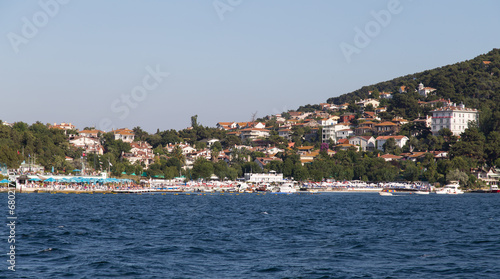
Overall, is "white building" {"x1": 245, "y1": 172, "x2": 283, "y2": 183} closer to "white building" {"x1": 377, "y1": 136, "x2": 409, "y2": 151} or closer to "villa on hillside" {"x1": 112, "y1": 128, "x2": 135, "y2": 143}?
"white building" {"x1": 377, "y1": 136, "x2": 409, "y2": 151}

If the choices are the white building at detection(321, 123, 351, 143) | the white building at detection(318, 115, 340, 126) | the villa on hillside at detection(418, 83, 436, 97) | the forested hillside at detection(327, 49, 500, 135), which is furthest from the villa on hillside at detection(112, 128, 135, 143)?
the villa on hillside at detection(418, 83, 436, 97)

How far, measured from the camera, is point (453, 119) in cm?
13575

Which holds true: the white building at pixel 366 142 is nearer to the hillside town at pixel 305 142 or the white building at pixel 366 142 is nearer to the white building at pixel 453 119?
the hillside town at pixel 305 142

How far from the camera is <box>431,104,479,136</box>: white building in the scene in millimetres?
135750

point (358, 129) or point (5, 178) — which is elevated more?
point (358, 129)

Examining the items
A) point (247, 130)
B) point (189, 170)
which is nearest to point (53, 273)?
point (189, 170)

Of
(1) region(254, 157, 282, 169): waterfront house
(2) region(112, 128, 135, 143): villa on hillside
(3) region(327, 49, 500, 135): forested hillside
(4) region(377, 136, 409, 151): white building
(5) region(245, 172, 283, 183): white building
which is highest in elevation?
(3) region(327, 49, 500, 135): forested hillside

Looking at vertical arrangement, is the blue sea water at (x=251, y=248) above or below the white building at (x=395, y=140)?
below

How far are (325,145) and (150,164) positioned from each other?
1800 inches

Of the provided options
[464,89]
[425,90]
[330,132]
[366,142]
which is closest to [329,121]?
[330,132]

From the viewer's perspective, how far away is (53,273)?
704 inches

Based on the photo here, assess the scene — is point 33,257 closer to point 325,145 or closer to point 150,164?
point 150,164

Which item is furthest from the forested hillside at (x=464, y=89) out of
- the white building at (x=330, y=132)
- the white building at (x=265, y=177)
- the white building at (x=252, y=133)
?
the white building at (x=265, y=177)

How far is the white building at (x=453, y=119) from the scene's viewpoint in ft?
445
